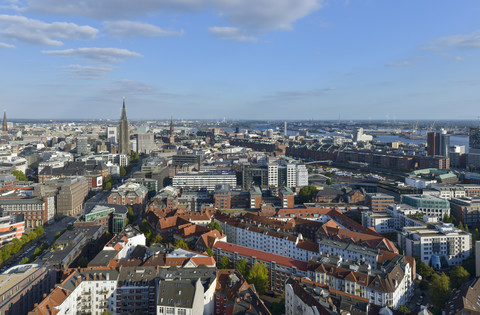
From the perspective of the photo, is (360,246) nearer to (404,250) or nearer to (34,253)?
(404,250)

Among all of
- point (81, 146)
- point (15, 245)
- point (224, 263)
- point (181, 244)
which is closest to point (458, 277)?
point (224, 263)

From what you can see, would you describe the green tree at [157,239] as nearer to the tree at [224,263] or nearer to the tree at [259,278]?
the tree at [224,263]

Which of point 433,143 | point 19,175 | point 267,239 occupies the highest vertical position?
point 433,143

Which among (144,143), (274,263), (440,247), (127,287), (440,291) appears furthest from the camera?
(144,143)

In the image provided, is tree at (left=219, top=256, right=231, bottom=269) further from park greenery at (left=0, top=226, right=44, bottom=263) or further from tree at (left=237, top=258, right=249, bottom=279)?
park greenery at (left=0, top=226, right=44, bottom=263)

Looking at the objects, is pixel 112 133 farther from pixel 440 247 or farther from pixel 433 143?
pixel 440 247

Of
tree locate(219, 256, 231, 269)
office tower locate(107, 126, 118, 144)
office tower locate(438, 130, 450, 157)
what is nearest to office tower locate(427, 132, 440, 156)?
office tower locate(438, 130, 450, 157)

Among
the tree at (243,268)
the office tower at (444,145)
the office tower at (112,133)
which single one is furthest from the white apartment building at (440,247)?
the office tower at (112,133)
